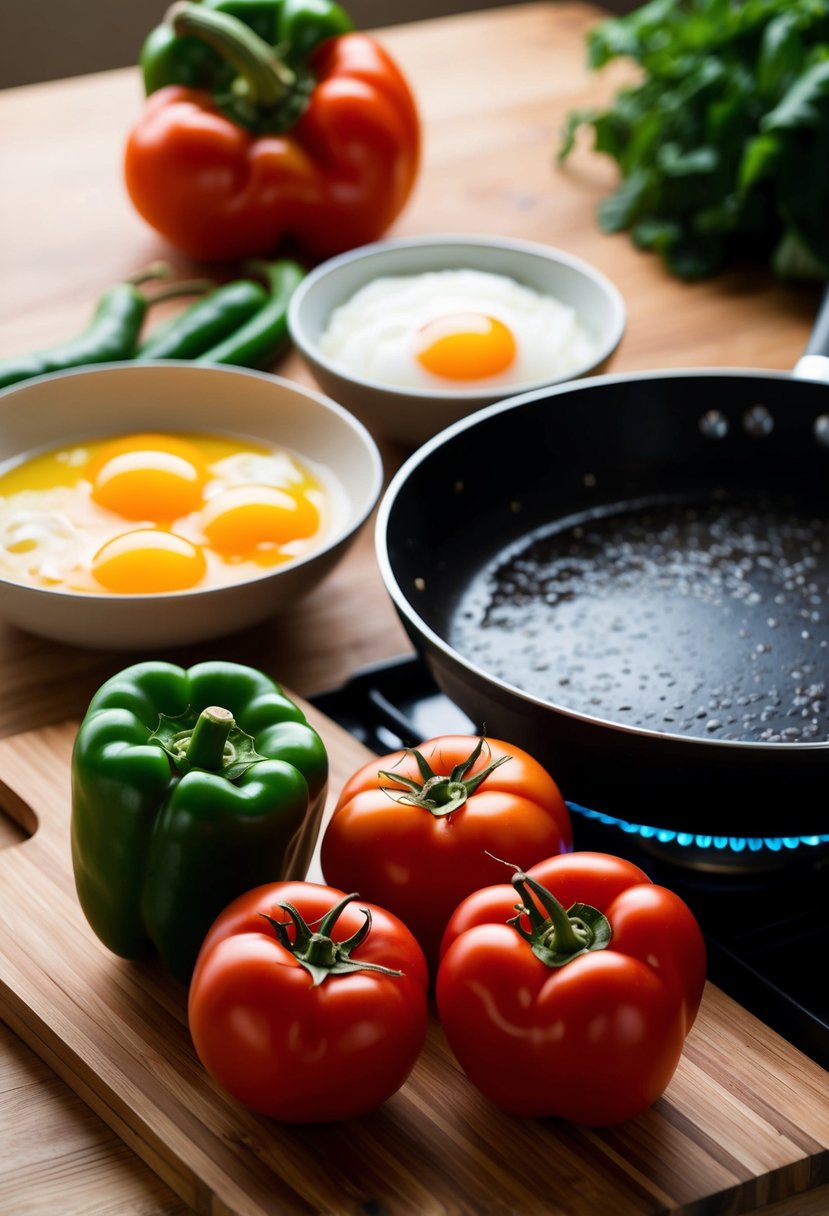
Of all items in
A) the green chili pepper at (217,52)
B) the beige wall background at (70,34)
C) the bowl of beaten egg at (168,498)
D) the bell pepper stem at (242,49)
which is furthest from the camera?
the beige wall background at (70,34)

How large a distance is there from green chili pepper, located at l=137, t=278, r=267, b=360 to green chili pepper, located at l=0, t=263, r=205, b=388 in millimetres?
27

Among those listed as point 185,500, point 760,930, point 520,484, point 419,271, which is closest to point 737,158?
point 419,271

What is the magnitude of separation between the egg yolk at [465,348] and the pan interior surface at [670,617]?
0.23 m

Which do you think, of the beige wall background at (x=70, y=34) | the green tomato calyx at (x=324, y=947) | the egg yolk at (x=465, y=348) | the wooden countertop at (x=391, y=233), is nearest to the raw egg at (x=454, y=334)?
the egg yolk at (x=465, y=348)

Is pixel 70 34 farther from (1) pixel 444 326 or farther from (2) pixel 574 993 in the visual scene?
(2) pixel 574 993

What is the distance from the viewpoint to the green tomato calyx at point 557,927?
816 millimetres

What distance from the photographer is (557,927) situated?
2.68 ft

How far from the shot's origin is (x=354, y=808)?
0.95 m

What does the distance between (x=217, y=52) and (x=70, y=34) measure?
2316mm

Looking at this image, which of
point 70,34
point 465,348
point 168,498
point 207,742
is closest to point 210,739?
point 207,742

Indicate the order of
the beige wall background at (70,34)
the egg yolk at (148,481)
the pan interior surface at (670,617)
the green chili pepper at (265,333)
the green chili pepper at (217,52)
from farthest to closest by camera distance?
the beige wall background at (70,34) → the green chili pepper at (217,52) → the green chili pepper at (265,333) → the egg yolk at (148,481) → the pan interior surface at (670,617)

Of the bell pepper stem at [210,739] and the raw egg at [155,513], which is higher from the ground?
the bell pepper stem at [210,739]

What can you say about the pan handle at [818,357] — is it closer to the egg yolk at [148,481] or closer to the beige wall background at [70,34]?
the egg yolk at [148,481]

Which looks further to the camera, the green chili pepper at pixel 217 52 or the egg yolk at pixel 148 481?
the green chili pepper at pixel 217 52
